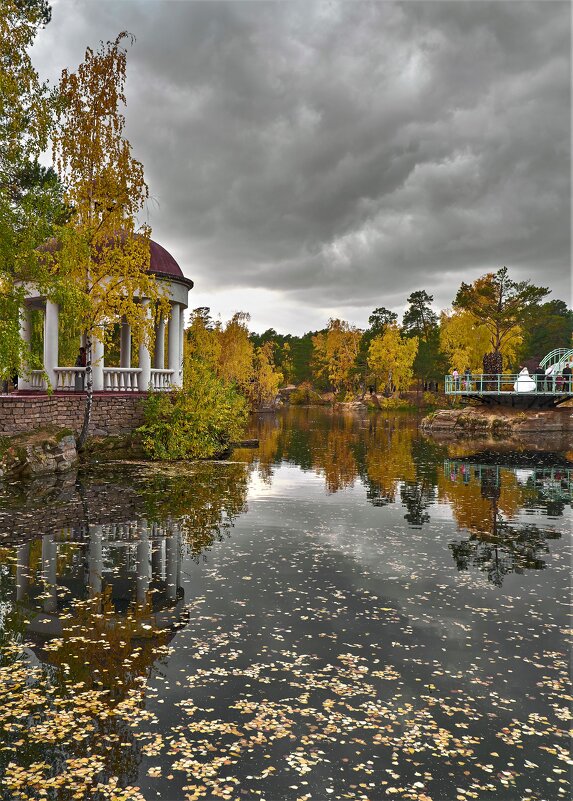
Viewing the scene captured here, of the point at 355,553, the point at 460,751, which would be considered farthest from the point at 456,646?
the point at 355,553

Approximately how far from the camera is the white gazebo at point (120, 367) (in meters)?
23.2

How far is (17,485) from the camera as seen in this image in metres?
16.1

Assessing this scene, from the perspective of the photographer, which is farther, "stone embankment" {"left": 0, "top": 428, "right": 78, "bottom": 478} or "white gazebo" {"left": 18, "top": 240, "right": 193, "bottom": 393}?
"white gazebo" {"left": 18, "top": 240, "right": 193, "bottom": 393}

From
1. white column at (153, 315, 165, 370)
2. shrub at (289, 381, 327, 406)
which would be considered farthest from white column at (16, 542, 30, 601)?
shrub at (289, 381, 327, 406)

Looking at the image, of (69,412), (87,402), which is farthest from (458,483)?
(69,412)

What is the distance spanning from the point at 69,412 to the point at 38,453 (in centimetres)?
404

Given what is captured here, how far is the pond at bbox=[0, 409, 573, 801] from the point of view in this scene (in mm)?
4562

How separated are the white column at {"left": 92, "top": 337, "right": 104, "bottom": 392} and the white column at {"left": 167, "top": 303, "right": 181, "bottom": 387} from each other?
3.62m

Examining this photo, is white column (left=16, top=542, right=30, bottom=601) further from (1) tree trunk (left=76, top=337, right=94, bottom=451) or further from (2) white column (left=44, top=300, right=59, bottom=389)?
(2) white column (left=44, top=300, right=59, bottom=389)

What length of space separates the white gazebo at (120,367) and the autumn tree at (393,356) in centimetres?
5355

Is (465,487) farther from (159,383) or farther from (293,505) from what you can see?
(159,383)

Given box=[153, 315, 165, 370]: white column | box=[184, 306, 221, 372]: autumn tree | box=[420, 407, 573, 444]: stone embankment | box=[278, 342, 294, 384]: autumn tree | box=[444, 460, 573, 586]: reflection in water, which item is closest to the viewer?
box=[444, 460, 573, 586]: reflection in water

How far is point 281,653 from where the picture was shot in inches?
257

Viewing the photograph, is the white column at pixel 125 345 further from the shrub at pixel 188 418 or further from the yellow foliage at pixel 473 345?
the yellow foliage at pixel 473 345
